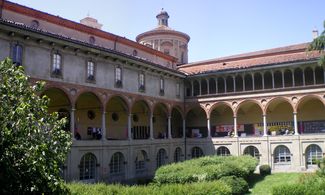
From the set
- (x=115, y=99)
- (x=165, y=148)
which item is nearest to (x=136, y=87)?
(x=115, y=99)

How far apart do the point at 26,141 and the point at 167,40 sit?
42.8 m

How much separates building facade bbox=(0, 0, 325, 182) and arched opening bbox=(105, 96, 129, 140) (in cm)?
10

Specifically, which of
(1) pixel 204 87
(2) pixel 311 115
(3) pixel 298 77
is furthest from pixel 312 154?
(1) pixel 204 87

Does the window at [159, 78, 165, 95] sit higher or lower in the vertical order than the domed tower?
lower

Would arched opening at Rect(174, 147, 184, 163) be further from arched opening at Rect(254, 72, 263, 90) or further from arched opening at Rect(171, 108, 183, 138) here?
arched opening at Rect(254, 72, 263, 90)

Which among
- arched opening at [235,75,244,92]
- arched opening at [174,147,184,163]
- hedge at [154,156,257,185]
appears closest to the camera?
hedge at [154,156,257,185]

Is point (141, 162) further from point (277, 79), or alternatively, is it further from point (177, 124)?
point (277, 79)

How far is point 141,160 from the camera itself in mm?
34562

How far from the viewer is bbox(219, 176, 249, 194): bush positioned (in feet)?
66.5

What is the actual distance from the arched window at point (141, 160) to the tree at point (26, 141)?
86.2 feet

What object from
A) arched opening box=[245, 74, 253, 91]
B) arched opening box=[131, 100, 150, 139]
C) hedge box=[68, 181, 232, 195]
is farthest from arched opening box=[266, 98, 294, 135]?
hedge box=[68, 181, 232, 195]

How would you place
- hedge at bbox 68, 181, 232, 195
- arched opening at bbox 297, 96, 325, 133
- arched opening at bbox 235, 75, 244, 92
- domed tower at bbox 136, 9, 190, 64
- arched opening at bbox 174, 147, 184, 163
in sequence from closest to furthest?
1. hedge at bbox 68, 181, 232, 195
2. arched opening at bbox 297, 96, 325, 133
3. arched opening at bbox 235, 75, 244, 92
4. arched opening at bbox 174, 147, 184, 163
5. domed tower at bbox 136, 9, 190, 64

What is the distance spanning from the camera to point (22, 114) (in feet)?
23.8

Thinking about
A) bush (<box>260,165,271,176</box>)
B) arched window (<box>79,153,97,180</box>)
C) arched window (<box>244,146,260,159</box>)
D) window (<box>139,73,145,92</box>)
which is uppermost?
window (<box>139,73,145,92</box>)
